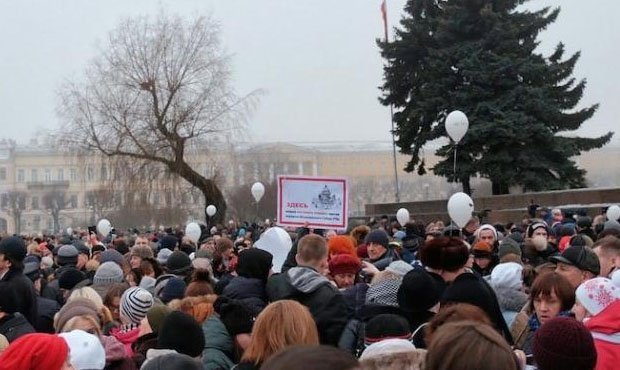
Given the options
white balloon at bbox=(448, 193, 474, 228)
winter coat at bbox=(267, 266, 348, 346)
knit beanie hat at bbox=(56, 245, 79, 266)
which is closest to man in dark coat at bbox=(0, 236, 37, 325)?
winter coat at bbox=(267, 266, 348, 346)

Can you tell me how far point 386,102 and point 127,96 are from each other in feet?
33.1

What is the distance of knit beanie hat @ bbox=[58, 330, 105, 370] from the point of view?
11.5 ft

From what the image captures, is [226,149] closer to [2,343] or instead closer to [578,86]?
[578,86]

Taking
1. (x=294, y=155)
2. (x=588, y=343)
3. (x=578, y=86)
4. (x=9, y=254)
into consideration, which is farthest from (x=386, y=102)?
(x=294, y=155)

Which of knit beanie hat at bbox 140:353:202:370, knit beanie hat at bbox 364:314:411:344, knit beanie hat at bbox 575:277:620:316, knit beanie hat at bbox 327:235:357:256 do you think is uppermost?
knit beanie hat at bbox 327:235:357:256

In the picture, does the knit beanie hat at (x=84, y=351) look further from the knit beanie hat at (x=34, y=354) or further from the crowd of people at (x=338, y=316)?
the knit beanie hat at (x=34, y=354)

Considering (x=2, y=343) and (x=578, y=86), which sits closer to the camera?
(x=2, y=343)

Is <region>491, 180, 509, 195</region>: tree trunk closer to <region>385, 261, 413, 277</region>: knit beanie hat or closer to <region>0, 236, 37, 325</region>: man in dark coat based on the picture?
<region>385, 261, 413, 277</region>: knit beanie hat

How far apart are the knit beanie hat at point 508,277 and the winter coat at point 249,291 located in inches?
61.9

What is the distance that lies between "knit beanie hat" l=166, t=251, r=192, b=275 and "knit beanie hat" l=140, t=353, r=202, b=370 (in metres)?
4.23

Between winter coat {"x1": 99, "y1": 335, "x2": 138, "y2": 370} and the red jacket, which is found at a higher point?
the red jacket

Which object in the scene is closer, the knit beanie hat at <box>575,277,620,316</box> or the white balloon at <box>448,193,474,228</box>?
the knit beanie hat at <box>575,277,620,316</box>

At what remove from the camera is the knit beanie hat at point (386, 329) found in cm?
400

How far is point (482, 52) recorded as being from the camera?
2780 cm
